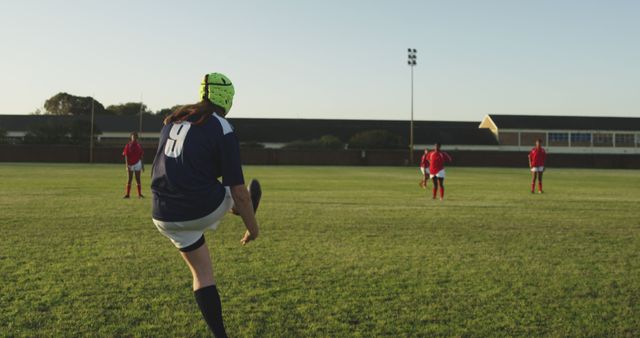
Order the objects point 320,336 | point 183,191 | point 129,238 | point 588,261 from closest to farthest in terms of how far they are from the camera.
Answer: point 183,191 → point 320,336 → point 588,261 → point 129,238

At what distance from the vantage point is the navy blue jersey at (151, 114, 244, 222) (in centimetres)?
349

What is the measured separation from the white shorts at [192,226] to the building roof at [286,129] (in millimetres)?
69501

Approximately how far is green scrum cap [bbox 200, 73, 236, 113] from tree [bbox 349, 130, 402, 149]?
61.4 metres

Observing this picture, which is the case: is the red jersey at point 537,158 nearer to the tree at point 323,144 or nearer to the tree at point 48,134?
the tree at point 323,144

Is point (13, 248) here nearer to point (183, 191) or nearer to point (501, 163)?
point (183, 191)

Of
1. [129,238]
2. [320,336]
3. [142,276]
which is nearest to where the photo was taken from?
[320,336]

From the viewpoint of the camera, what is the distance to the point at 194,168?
353 centimetres

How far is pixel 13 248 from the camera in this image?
299 inches

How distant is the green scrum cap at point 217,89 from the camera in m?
3.68

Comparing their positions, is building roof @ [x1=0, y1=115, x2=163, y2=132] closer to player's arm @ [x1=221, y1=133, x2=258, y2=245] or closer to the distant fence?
the distant fence

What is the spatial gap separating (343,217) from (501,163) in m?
51.9

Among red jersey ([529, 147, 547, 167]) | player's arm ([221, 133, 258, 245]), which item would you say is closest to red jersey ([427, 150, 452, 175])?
red jersey ([529, 147, 547, 167])

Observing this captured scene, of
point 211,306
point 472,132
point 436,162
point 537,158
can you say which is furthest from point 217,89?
point 472,132

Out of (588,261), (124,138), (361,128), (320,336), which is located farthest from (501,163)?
(320,336)
